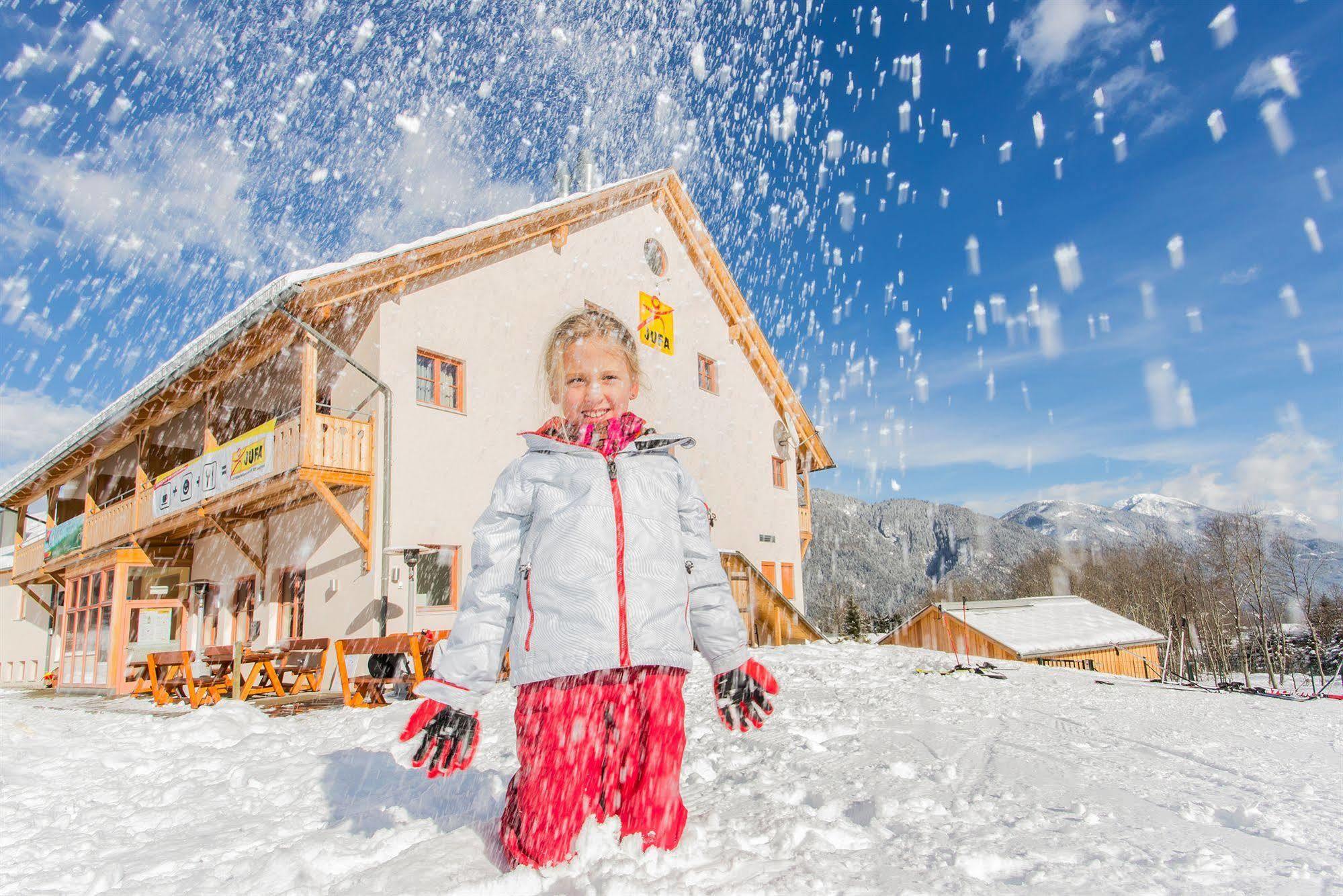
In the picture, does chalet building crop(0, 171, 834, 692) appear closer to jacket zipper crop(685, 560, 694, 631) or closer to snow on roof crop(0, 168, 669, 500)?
snow on roof crop(0, 168, 669, 500)

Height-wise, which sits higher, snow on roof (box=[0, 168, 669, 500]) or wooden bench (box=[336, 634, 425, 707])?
snow on roof (box=[0, 168, 669, 500])

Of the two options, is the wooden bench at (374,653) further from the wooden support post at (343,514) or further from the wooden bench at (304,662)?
the wooden support post at (343,514)

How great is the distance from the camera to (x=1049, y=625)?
35000mm

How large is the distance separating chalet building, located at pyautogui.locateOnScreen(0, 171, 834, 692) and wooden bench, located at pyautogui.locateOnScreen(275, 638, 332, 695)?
66 centimetres

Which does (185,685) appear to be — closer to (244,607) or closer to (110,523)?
(244,607)

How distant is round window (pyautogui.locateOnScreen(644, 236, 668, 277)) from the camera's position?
17094mm

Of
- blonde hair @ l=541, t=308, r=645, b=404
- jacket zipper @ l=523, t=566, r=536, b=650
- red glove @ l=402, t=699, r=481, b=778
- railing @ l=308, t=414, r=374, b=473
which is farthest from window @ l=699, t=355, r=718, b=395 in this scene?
red glove @ l=402, t=699, r=481, b=778

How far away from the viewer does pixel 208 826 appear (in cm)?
348

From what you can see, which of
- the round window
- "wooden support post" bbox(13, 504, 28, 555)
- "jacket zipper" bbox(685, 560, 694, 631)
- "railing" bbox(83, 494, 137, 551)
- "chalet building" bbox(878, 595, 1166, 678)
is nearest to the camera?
"jacket zipper" bbox(685, 560, 694, 631)

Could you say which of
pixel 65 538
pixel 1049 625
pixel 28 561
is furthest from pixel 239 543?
pixel 1049 625

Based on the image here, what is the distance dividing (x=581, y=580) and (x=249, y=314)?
9.64m

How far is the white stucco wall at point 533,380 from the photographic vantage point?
37.9ft

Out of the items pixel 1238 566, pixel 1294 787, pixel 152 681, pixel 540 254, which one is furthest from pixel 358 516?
pixel 1238 566

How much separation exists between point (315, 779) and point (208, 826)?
821mm
